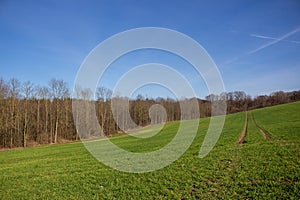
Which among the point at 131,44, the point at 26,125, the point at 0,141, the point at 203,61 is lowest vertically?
the point at 0,141

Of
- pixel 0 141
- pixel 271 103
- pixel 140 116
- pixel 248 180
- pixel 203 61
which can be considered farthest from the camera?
pixel 271 103

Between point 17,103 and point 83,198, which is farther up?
point 17,103

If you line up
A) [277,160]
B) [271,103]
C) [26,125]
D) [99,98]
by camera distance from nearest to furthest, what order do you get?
[277,160] < [26,125] < [99,98] < [271,103]

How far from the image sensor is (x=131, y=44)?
754 cm

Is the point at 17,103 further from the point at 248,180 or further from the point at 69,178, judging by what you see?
the point at 248,180

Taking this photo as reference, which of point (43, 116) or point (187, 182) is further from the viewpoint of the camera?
point (43, 116)

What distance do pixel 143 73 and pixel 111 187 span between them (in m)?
6.70

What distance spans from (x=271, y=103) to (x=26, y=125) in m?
144

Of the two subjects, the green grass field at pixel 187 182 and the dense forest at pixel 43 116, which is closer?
the green grass field at pixel 187 182

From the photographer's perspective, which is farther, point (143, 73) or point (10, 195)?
point (10, 195)

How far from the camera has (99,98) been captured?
64.9 m

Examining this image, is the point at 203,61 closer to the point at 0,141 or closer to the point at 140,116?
the point at 0,141

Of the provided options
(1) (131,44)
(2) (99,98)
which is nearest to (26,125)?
(2) (99,98)

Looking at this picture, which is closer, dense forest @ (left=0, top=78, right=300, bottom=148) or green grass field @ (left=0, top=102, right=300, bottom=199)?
green grass field @ (left=0, top=102, right=300, bottom=199)
